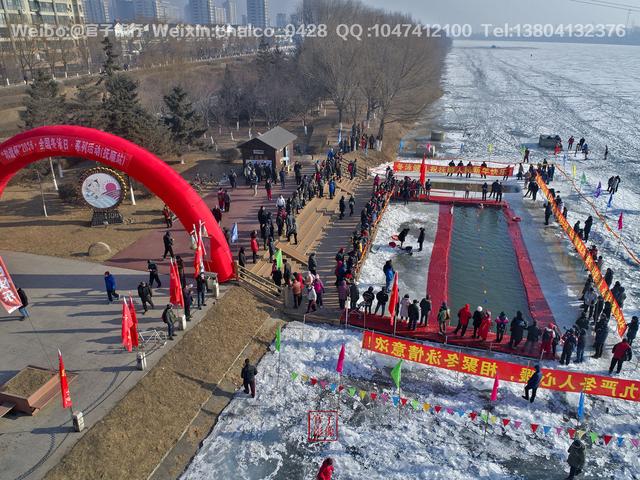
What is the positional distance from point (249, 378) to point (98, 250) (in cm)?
1046

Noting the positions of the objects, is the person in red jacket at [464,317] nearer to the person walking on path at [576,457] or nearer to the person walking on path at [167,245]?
the person walking on path at [576,457]

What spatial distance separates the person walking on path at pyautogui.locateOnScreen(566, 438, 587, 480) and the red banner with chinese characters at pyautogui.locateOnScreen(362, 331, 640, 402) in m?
2.59

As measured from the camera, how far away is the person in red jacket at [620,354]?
44.4 ft

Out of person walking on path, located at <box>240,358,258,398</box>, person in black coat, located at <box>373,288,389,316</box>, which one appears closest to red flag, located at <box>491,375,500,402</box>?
person in black coat, located at <box>373,288,389,316</box>

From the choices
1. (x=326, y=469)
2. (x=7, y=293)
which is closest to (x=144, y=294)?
(x=7, y=293)

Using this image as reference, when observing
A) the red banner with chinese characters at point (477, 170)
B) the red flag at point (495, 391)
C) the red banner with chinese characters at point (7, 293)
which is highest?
the red banner with chinese characters at point (7, 293)

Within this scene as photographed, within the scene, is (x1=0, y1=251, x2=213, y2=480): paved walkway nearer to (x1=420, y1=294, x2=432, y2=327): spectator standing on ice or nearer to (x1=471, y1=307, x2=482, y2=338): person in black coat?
(x1=420, y1=294, x2=432, y2=327): spectator standing on ice

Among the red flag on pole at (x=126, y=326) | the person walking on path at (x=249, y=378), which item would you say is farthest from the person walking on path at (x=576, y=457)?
the red flag on pole at (x=126, y=326)

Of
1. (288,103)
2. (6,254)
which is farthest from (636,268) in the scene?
(288,103)

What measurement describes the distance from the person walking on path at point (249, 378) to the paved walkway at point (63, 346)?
8.71ft

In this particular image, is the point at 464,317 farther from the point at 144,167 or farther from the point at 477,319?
the point at 144,167

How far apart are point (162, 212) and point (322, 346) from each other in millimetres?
12961

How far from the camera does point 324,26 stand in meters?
55.1

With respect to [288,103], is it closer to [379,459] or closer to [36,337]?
[36,337]
